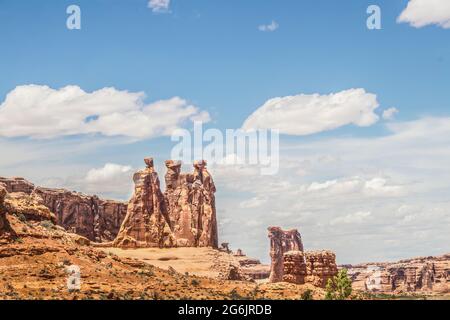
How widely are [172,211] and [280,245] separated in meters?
42.5

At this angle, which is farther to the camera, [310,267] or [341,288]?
[310,267]

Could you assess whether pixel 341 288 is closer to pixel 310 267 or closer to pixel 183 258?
pixel 310 267

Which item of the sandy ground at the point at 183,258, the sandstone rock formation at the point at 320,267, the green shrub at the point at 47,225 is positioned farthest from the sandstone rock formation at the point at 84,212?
the sandstone rock formation at the point at 320,267

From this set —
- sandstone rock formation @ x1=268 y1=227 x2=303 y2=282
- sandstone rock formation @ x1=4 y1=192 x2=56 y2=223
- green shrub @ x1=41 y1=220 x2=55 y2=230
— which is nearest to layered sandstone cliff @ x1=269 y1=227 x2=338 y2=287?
green shrub @ x1=41 y1=220 x2=55 y2=230

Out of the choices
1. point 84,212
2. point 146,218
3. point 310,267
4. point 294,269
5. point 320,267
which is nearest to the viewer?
point 320,267

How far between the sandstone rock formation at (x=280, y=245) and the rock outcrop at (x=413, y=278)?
19366 millimetres

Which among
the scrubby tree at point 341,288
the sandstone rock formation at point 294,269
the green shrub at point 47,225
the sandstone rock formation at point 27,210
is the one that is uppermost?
the sandstone rock formation at point 27,210

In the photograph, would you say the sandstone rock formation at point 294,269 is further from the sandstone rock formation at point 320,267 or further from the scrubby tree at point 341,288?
the scrubby tree at point 341,288

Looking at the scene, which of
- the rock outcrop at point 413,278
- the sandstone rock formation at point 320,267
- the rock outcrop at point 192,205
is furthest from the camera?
the rock outcrop at point 413,278

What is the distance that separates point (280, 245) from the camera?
181750 millimetres

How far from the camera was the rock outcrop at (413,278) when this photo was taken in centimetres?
16562

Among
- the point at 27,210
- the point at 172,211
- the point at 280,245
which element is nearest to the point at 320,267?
the point at 27,210

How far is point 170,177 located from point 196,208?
9.95 metres
